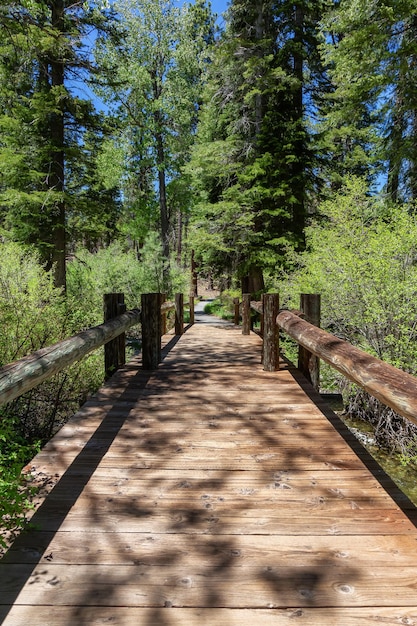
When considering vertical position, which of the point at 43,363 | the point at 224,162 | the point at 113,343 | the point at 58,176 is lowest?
the point at 113,343

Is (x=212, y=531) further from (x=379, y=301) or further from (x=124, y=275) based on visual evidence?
(x=124, y=275)

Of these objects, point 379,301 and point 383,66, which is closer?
point 379,301

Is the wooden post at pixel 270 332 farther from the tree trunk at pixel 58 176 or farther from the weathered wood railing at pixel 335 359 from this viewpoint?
the tree trunk at pixel 58 176

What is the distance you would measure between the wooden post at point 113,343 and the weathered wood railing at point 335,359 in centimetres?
203

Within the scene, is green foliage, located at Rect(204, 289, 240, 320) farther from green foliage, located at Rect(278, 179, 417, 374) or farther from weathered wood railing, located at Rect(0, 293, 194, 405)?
weathered wood railing, located at Rect(0, 293, 194, 405)

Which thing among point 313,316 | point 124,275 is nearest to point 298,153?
point 124,275

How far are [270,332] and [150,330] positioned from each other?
1.74 metres

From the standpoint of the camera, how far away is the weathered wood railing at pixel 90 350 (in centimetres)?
215

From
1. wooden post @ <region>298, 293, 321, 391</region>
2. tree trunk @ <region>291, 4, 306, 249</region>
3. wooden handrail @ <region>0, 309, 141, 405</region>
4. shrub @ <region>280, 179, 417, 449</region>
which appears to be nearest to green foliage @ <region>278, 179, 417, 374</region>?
shrub @ <region>280, 179, 417, 449</region>

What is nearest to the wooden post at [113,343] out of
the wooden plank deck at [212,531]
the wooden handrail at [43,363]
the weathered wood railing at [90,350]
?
the weathered wood railing at [90,350]

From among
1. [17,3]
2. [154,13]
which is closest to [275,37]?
[154,13]

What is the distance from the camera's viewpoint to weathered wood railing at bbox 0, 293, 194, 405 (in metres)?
2.15

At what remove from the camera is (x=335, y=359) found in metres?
2.84

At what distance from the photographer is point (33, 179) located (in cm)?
1253
